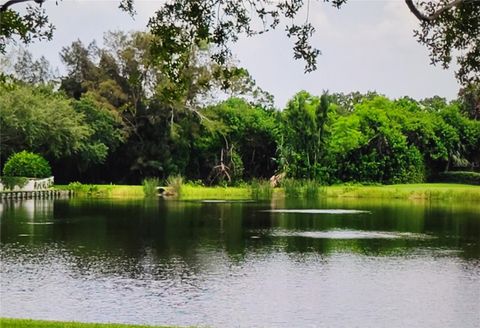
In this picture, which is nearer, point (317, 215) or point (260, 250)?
point (260, 250)

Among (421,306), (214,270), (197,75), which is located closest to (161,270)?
(214,270)

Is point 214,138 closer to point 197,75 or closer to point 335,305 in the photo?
point 197,75

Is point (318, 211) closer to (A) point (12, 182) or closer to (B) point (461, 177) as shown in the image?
(A) point (12, 182)

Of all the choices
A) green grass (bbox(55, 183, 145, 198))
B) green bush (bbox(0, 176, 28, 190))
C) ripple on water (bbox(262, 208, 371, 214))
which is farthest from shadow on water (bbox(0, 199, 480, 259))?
green grass (bbox(55, 183, 145, 198))

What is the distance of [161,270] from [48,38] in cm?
738

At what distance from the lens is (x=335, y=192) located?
5034 cm

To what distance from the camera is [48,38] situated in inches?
410

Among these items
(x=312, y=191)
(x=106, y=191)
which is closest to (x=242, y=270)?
(x=312, y=191)

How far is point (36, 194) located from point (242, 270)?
30399mm

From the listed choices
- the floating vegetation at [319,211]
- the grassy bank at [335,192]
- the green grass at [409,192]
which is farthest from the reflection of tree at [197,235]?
the grassy bank at [335,192]

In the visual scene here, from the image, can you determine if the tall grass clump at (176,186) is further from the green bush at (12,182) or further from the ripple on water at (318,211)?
the ripple on water at (318,211)

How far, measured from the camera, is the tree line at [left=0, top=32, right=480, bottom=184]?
172ft

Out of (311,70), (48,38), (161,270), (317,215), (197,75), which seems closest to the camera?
(311,70)

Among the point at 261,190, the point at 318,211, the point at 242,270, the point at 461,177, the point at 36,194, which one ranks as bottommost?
the point at 242,270
